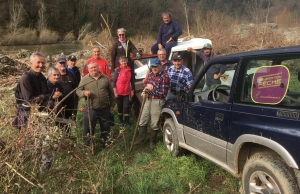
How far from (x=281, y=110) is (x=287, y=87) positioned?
0.24 metres

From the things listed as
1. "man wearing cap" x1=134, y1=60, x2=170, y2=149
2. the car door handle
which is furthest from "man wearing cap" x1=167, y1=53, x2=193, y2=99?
the car door handle

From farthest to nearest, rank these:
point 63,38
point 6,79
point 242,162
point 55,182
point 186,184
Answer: point 63,38
point 6,79
point 186,184
point 242,162
point 55,182

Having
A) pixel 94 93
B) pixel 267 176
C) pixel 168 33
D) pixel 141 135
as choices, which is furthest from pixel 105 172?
pixel 168 33

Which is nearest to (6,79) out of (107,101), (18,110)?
(107,101)

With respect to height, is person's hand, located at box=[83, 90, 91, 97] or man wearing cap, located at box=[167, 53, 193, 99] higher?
man wearing cap, located at box=[167, 53, 193, 99]

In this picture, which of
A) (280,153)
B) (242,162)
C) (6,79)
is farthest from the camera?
(6,79)

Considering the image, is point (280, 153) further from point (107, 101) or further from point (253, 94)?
point (107, 101)

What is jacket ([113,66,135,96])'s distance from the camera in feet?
20.6

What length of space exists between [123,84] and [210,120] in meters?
2.94

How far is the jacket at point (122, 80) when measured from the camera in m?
6.28

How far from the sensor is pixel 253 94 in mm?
3158

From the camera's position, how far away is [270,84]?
2.98 meters

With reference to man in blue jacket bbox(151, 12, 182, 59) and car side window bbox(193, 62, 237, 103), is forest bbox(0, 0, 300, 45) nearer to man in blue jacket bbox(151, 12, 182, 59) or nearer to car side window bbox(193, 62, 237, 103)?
man in blue jacket bbox(151, 12, 182, 59)

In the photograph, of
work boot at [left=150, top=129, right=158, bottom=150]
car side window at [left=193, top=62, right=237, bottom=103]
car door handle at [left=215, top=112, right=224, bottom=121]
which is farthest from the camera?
work boot at [left=150, top=129, right=158, bottom=150]
